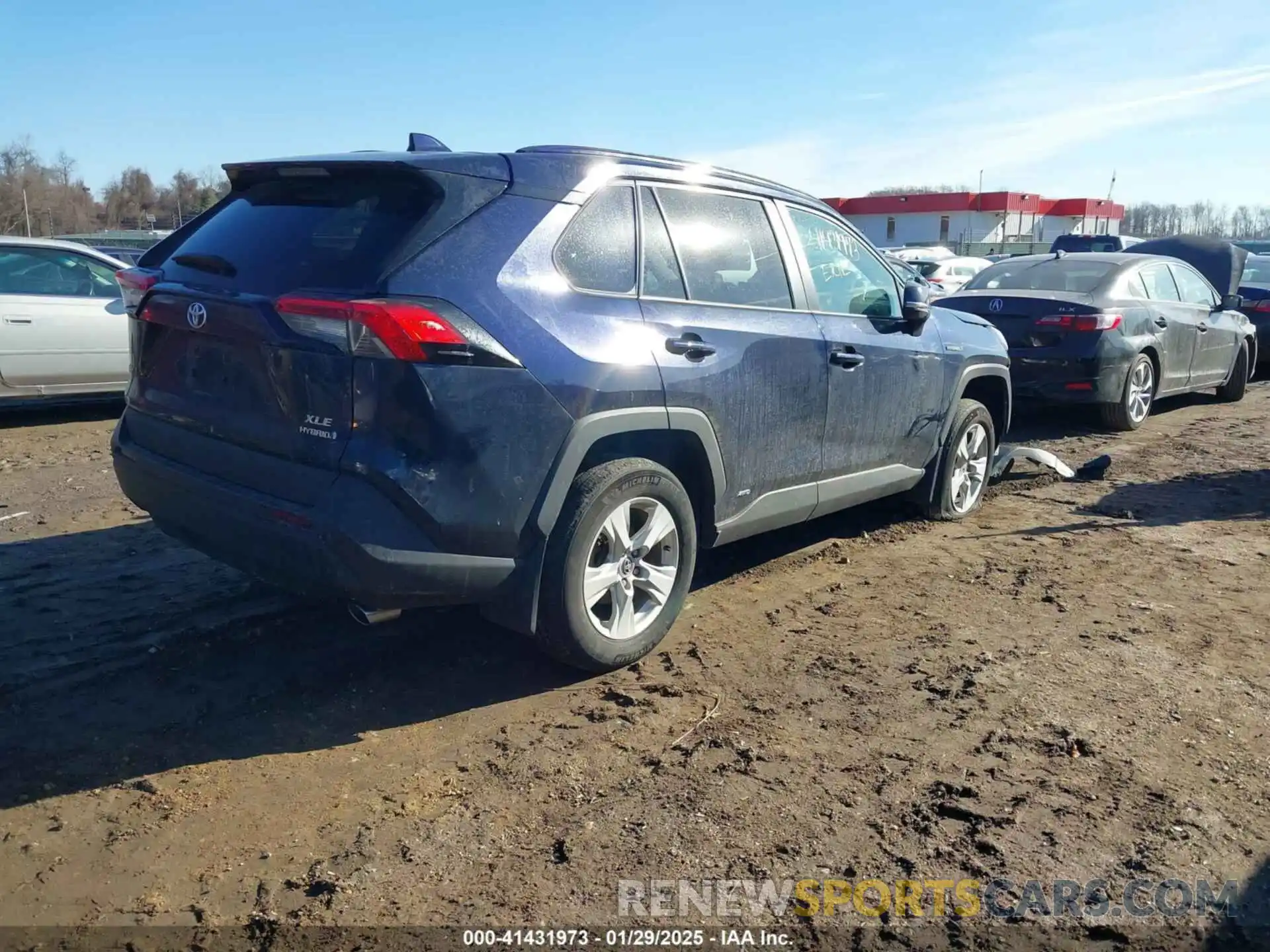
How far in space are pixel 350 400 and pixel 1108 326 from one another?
7431 mm

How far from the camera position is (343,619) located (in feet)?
14.5

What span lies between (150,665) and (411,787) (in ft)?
4.55

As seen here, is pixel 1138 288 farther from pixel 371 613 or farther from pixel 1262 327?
pixel 371 613

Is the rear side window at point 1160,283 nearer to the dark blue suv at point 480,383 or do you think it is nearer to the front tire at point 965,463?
the front tire at point 965,463

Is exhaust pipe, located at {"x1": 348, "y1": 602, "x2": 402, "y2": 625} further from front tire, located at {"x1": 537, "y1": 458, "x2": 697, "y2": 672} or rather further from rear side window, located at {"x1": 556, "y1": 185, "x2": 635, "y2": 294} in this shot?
rear side window, located at {"x1": 556, "y1": 185, "x2": 635, "y2": 294}

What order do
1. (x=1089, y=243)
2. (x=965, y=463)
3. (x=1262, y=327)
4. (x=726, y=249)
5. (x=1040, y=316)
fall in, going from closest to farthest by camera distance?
1. (x=726, y=249)
2. (x=965, y=463)
3. (x=1040, y=316)
4. (x=1262, y=327)
5. (x=1089, y=243)

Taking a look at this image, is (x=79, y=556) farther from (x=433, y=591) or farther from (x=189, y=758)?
(x=433, y=591)

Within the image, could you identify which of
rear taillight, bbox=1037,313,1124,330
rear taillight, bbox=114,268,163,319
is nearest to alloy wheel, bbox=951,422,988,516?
rear taillight, bbox=1037,313,1124,330

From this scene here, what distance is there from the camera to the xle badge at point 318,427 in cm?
326

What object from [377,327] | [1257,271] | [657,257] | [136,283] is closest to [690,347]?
[657,257]

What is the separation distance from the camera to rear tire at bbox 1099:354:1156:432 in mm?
9062

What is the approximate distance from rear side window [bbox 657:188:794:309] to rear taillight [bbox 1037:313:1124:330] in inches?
194

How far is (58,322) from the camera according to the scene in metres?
8.48

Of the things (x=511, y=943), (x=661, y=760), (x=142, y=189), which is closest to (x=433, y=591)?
(x=661, y=760)
